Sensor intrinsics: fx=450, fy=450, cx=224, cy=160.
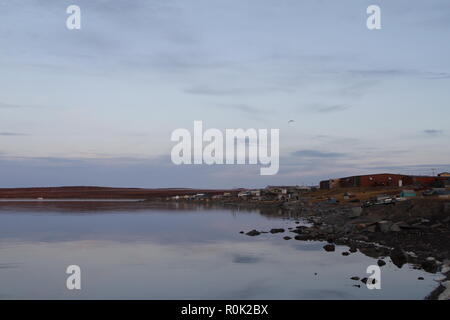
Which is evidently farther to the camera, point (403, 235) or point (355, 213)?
point (355, 213)

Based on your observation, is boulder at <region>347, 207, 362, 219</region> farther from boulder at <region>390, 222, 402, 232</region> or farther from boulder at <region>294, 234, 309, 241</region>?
boulder at <region>390, 222, 402, 232</region>

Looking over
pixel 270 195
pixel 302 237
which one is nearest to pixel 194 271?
pixel 302 237

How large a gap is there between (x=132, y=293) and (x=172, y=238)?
69.7 feet

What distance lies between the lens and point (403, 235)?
2978cm

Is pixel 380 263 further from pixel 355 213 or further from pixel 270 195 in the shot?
pixel 270 195

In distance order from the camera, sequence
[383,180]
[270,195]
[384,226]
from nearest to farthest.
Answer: [384,226] → [383,180] → [270,195]

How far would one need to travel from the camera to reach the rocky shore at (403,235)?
73.9ft

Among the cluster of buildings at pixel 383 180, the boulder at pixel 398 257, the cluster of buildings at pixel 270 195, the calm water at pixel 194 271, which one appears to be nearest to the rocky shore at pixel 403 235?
the boulder at pixel 398 257

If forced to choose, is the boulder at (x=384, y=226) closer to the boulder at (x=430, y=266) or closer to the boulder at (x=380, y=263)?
the boulder at (x=380, y=263)

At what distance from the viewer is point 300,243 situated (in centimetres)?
3334

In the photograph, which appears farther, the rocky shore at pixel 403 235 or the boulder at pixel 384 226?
the boulder at pixel 384 226

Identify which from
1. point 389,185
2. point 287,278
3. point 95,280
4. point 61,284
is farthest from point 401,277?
point 389,185
